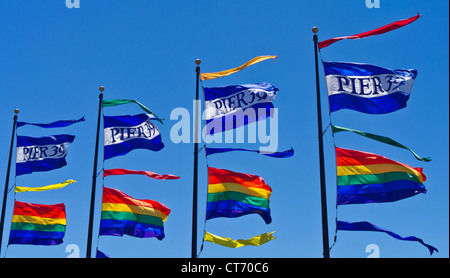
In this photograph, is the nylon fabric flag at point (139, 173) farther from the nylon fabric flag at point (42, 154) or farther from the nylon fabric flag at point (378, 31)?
the nylon fabric flag at point (378, 31)

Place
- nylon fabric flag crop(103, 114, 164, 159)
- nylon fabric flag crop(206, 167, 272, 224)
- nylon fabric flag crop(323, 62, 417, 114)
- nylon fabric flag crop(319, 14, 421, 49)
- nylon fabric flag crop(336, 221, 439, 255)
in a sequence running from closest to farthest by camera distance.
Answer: nylon fabric flag crop(336, 221, 439, 255)
nylon fabric flag crop(323, 62, 417, 114)
nylon fabric flag crop(319, 14, 421, 49)
nylon fabric flag crop(206, 167, 272, 224)
nylon fabric flag crop(103, 114, 164, 159)

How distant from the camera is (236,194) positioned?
19.5 m

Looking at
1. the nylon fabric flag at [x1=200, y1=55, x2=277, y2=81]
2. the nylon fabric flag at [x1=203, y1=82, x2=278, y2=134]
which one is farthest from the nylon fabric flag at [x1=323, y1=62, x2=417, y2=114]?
the nylon fabric flag at [x1=200, y1=55, x2=277, y2=81]

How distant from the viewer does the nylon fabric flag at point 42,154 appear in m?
24.3

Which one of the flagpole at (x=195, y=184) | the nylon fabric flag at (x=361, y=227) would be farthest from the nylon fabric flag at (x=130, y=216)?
the nylon fabric flag at (x=361, y=227)

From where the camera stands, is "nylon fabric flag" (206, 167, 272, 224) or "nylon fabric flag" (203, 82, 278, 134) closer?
"nylon fabric flag" (206, 167, 272, 224)

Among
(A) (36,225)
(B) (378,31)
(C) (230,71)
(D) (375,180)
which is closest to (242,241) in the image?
(D) (375,180)

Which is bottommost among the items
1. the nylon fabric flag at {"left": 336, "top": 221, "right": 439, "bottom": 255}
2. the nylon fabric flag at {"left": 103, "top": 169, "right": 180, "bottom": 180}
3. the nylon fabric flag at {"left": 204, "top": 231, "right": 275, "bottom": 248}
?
the nylon fabric flag at {"left": 204, "top": 231, "right": 275, "bottom": 248}

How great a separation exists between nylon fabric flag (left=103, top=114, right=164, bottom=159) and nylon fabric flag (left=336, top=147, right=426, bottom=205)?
7.64 metres

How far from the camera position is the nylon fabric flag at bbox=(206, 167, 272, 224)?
19359 mm

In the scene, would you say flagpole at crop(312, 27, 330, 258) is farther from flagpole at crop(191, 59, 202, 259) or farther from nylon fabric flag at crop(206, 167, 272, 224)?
flagpole at crop(191, 59, 202, 259)

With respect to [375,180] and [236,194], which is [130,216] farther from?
[375,180]

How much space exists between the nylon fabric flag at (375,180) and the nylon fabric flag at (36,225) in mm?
12974
